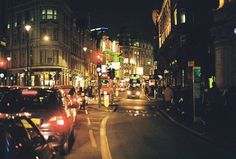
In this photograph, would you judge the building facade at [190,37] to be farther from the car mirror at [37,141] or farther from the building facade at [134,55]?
the building facade at [134,55]

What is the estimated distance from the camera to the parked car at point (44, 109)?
9.47m

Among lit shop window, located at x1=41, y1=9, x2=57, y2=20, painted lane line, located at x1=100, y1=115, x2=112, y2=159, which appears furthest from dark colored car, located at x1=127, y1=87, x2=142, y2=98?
painted lane line, located at x1=100, y1=115, x2=112, y2=159

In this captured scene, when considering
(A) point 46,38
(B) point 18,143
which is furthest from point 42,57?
(B) point 18,143

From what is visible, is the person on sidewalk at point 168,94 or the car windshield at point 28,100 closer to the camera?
the car windshield at point 28,100

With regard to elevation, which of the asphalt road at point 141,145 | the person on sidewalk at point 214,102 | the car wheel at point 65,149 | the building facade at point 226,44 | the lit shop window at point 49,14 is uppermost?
the lit shop window at point 49,14

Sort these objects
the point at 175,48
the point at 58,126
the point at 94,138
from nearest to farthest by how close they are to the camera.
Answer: the point at 58,126 < the point at 94,138 < the point at 175,48

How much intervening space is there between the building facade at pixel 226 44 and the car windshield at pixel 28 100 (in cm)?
1617

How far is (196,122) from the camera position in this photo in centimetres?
1925

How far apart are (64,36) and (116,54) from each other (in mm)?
66754

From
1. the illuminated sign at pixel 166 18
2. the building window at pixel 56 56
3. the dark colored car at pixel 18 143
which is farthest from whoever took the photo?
the illuminated sign at pixel 166 18

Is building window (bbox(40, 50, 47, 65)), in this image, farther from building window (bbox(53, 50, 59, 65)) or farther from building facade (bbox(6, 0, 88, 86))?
building window (bbox(53, 50, 59, 65))

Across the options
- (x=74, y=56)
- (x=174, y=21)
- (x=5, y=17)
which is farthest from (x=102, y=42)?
(x=174, y=21)

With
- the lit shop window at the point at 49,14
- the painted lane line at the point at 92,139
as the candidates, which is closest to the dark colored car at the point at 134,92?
the lit shop window at the point at 49,14

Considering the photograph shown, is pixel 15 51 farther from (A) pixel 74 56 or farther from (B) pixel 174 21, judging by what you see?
(B) pixel 174 21
